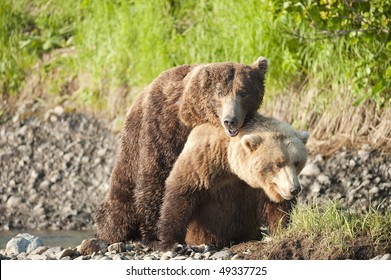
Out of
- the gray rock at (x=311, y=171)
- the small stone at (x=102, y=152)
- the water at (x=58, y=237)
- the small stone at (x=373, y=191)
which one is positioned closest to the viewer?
the water at (x=58, y=237)

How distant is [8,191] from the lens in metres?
12.9

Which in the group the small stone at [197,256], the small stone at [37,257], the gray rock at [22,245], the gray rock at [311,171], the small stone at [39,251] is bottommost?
the gray rock at [311,171]

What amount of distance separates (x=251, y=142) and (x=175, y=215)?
0.87m

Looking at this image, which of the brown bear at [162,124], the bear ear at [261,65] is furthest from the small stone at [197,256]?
the bear ear at [261,65]

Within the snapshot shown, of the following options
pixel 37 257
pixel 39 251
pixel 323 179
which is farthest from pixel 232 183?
pixel 323 179

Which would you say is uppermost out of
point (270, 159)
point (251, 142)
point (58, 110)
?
point (251, 142)

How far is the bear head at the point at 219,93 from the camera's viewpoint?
782 centimetres

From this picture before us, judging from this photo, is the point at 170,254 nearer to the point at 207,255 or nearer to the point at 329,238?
the point at 207,255

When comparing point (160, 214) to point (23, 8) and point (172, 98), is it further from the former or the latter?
point (23, 8)

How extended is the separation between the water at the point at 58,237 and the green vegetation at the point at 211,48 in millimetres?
2488

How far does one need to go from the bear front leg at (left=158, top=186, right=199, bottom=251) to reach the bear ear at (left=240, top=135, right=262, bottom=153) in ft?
1.88

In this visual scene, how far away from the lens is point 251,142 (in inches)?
292

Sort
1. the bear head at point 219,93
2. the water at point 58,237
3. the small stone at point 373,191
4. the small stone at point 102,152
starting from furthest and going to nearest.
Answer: the small stone at point 102,152 < the small stone at point 373,191 < the water at point 58,237 < the bear head at point 219,93

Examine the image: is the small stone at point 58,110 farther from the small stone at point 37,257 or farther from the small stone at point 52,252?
the small stone at point 37,257
